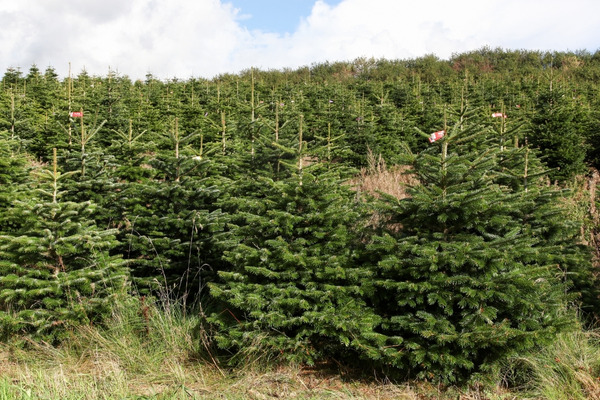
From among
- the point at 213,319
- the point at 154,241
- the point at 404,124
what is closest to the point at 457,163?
the point at 213,319

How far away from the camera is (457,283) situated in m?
3.12

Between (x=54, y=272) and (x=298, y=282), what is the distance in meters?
2.14

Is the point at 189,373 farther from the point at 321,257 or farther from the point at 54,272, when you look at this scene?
the point at 54,272

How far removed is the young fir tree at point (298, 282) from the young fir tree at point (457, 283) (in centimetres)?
24

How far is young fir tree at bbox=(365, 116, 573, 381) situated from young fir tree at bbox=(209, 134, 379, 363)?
0.24m

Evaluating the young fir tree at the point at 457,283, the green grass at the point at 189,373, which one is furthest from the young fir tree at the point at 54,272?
the young fir tree at the point at 457,283

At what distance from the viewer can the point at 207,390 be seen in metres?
3.17

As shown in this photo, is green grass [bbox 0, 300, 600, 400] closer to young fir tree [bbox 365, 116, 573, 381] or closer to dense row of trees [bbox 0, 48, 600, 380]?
dense row of trees [bbox 0, 48, 600, 380]

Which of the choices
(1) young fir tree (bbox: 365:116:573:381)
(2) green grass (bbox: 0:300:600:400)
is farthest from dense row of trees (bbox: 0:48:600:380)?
(2) green grass (bbox: 0:300:600:400)

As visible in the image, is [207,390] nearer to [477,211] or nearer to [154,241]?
[154,241]

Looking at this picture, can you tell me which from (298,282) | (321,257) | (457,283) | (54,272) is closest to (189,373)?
(298,282)

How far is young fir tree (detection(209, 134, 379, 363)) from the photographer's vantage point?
328cm

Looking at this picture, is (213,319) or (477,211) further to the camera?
(213,319)

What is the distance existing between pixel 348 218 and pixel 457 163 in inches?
38.6
